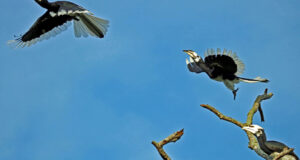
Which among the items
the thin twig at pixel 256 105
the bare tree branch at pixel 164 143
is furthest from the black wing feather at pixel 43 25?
the bare tree branch at pixel 164 143

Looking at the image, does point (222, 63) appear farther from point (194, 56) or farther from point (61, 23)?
point (61, 23)

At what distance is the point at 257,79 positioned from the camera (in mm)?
9430

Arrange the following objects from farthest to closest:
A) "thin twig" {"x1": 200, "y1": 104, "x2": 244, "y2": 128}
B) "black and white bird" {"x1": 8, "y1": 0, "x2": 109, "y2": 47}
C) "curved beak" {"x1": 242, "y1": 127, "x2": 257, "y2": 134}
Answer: "black and white bird" {"x1": 8, "y1": 0, "x2": 109, "y2": 47} → "curved beak" {"x1": 242, "y1": 127, "x2": 257, "y2": 134} → "thin twig" {"x1": 200, "y1": 104, "x2": 244, "y2": 128}

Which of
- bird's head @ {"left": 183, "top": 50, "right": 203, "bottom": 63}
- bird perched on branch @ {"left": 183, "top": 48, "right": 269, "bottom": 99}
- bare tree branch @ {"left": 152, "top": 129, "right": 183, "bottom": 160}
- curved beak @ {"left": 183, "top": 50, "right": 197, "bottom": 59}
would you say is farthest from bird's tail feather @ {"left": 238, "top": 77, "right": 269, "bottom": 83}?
bare tree branch @ {"left": 152, "top": 129, "right": 183, "bottom": 160}

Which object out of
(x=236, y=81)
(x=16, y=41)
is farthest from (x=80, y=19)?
(x=236, y=81)

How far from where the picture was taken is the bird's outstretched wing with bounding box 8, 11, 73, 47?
411 inches

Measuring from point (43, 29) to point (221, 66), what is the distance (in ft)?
12.5

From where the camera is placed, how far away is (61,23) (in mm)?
10594

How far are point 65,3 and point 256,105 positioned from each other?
432 centimetres

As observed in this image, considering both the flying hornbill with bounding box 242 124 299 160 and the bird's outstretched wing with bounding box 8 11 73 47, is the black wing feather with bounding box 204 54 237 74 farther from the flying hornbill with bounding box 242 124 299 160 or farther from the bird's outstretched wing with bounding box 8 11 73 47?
the bird's outstretched wing with bounding box 8 11 73 47

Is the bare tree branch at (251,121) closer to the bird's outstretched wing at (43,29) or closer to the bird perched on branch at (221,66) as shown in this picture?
the bird perched on branch at (221,66)

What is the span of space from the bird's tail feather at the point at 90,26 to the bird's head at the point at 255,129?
3607 mm

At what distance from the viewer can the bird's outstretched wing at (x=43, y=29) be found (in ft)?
34.2

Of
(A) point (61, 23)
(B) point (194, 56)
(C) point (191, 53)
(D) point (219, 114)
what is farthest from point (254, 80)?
(A) point (61, 23)
